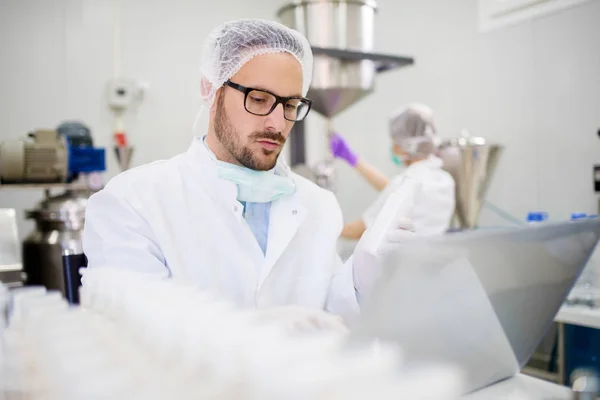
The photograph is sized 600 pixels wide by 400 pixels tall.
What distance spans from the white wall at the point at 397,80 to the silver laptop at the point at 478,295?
1862 mm

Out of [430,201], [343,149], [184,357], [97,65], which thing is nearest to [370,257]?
[184,357]

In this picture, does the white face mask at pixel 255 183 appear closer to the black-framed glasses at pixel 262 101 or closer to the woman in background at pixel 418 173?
the black-framed glasses at pixel 262 101

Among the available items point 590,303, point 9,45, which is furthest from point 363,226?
point 9,45

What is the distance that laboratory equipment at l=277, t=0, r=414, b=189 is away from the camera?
2043 millimetres

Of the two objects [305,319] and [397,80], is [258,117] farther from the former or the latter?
[397,80]

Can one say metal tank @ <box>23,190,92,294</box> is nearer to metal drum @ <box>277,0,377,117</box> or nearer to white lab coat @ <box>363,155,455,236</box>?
metal drum @ <box>277,0,377,117</box>

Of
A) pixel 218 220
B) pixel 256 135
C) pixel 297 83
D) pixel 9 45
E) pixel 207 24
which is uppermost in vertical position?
pixel 207 24

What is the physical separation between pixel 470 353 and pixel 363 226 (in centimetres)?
146

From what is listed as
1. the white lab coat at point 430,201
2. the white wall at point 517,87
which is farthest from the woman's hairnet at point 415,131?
the white wall at point 517,87

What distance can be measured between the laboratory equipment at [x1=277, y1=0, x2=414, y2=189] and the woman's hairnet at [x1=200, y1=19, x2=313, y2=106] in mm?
866

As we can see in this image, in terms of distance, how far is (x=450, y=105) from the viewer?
2857 mm

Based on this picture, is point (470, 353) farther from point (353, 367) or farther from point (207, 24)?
point (207, 24)

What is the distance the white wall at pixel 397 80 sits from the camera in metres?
2.32

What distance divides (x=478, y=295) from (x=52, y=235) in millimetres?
2085
